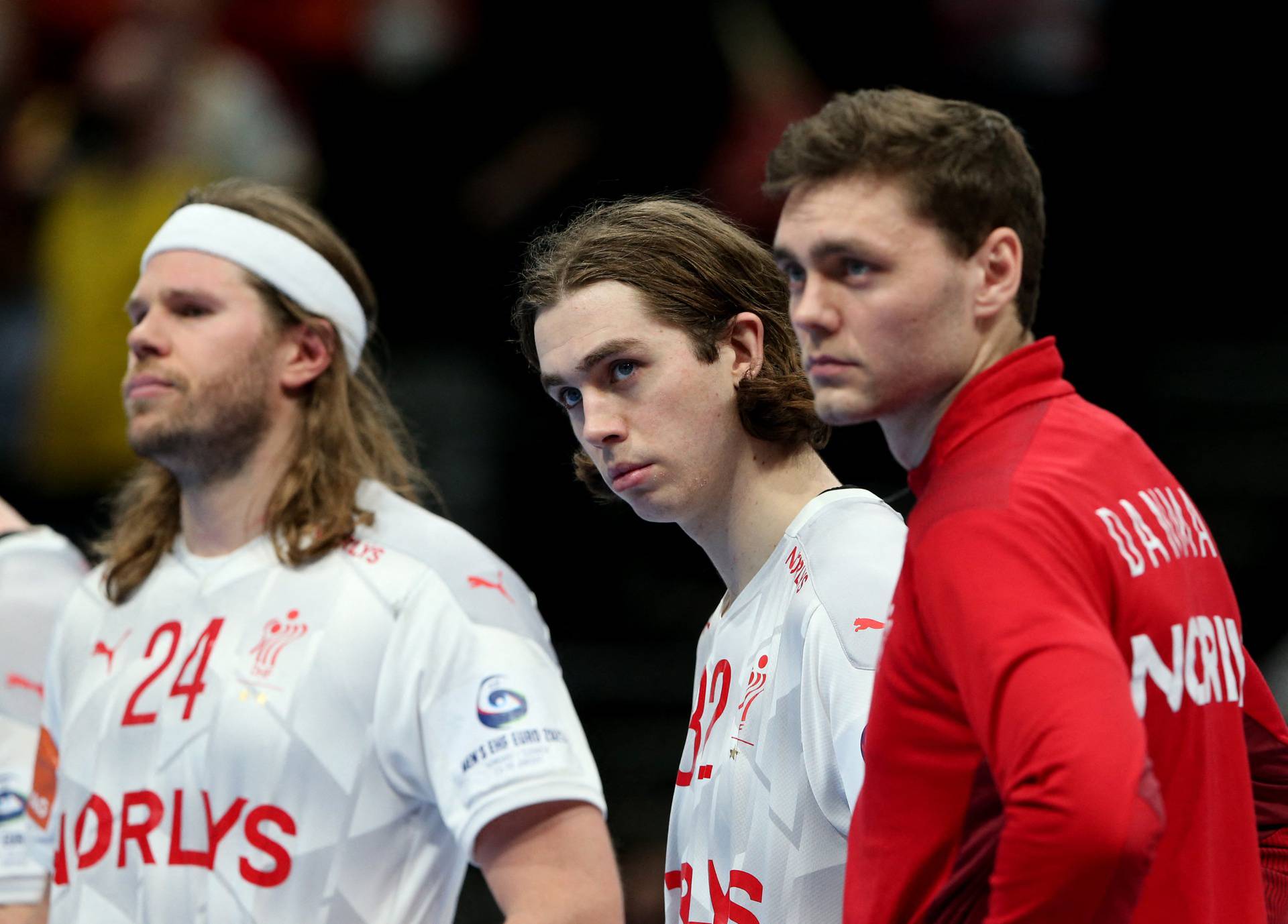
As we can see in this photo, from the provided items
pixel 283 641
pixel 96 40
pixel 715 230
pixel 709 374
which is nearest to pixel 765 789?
pixel 709 374

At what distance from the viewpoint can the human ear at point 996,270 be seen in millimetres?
1943

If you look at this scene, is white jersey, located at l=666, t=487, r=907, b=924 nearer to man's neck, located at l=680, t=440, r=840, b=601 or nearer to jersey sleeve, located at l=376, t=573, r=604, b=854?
man's neck, located at l=680, t=440, r=840, b=601

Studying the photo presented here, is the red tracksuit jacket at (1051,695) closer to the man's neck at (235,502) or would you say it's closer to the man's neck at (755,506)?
the man's neck at (755,506)

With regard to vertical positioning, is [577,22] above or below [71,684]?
above

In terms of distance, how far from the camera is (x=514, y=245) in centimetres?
676

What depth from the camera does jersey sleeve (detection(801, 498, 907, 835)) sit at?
7.65 ft

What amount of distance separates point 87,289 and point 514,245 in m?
1.64

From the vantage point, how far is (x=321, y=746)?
325cm

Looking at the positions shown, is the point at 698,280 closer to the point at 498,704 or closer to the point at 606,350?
the point at 606,350

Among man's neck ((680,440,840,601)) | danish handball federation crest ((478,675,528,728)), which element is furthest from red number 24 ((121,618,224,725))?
man's neck ((680,440,840,601))

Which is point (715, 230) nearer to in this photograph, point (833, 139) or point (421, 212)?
point (833, 139)

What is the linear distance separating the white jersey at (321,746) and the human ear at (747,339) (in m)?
0.83

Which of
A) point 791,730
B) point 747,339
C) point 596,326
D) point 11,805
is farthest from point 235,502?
point 791,730

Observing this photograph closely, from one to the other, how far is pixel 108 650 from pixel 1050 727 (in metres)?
2.46
